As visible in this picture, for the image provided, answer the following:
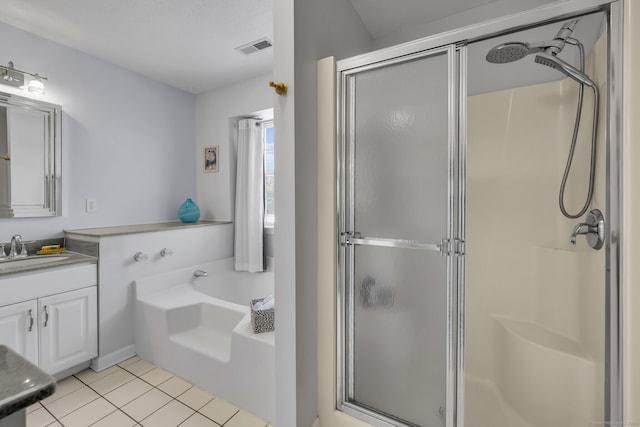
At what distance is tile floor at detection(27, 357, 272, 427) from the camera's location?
5.20ft

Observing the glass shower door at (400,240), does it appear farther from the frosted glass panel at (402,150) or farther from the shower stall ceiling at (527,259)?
the shower stall ceiling at (527,259)

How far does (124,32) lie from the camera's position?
2.15 m

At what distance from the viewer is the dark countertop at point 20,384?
1.41 feet

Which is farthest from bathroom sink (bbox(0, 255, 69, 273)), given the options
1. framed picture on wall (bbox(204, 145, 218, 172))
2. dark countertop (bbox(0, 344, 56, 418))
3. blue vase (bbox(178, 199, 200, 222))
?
dark countertop (bbox(0, 344, 56, 418))

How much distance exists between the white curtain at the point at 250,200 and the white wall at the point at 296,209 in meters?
1.66

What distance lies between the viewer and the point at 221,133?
3.16 meters

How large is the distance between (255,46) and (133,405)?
8.53ft

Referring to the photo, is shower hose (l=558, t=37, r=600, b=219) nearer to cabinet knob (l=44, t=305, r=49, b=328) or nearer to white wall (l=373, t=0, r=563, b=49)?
white wall (l=373, t=0, r=563, b=49)

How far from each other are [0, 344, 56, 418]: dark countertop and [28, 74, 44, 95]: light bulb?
95.3 inches

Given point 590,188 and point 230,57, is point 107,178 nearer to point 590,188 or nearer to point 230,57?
point 230,57

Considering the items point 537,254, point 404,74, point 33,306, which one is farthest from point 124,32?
point 537,254

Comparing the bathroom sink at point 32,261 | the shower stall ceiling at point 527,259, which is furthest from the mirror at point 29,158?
the shower stall ceiling at point 527,259

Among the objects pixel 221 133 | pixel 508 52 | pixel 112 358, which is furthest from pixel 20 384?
pixel 221 133

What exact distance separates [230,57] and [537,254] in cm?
269
